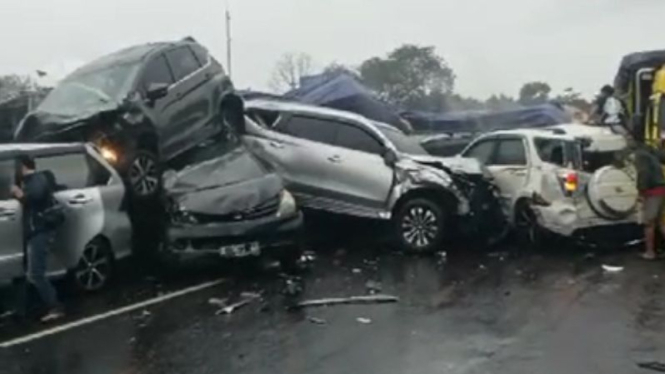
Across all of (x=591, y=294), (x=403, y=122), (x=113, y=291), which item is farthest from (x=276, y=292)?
(x=403, y=122)

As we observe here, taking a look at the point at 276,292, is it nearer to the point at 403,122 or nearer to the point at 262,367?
the point at 262,367

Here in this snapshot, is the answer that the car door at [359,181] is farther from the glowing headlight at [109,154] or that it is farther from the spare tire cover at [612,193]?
the glowing headlight at [109,154]

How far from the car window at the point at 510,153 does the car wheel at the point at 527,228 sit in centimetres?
68

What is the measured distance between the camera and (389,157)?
14180 millimetres

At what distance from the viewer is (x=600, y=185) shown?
13219mm

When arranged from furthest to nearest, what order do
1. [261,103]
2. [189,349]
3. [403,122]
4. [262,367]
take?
[403,122] < [261,103] < [189,349] < [262,367]

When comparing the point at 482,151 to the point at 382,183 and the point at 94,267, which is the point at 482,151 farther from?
the point at 94,267

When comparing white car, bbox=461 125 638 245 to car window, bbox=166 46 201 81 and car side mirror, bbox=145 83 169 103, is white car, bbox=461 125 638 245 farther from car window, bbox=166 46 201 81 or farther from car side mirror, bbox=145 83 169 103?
car side mirror, bbox=145 83 169 103

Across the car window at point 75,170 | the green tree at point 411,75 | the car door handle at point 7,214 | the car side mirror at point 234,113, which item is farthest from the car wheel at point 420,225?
the green tree at point 411,75

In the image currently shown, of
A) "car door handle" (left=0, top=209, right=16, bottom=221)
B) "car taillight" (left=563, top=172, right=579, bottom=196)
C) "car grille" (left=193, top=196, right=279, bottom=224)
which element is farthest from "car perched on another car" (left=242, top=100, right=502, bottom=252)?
"car door handle" (left=0, top=209, right=16, bottom=221)

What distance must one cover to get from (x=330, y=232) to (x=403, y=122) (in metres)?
7.43

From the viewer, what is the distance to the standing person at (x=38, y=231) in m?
9.91

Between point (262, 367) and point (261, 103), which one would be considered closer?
point (262, 367)

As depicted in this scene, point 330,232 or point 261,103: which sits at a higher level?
point 261,103
